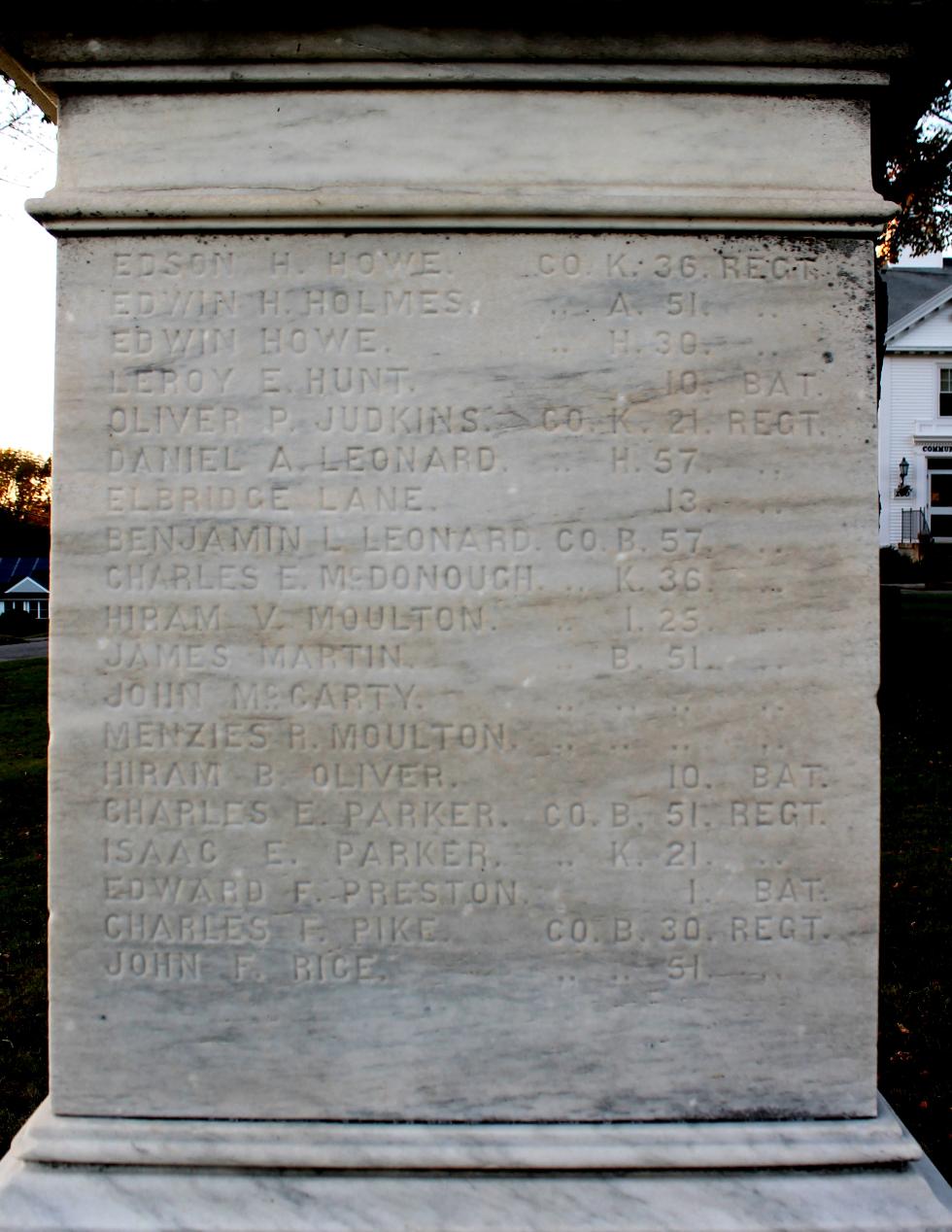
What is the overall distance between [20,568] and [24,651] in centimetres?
2685

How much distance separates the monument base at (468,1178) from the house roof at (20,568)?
4966cm

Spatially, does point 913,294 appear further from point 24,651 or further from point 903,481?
point 24,651

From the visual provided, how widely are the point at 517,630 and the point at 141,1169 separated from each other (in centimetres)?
182

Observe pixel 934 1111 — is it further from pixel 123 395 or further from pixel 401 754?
pixel 123 395

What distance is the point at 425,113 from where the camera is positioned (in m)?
2.90


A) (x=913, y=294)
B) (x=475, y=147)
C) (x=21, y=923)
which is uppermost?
(x=913, y=294)

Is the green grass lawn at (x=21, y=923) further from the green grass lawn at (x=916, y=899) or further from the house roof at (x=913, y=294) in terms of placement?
the house roof at (x=913, y=294)

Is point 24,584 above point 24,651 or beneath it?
above

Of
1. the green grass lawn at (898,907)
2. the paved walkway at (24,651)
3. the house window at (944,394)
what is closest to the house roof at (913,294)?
the house window at (944,394)

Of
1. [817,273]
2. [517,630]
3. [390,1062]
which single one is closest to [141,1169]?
[390,1062]

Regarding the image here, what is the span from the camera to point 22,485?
72.0 meters

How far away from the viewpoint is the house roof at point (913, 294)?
3844cm

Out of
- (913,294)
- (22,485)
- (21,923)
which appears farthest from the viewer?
(22,485)

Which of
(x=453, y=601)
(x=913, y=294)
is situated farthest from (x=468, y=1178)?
(x=913, y=294)
